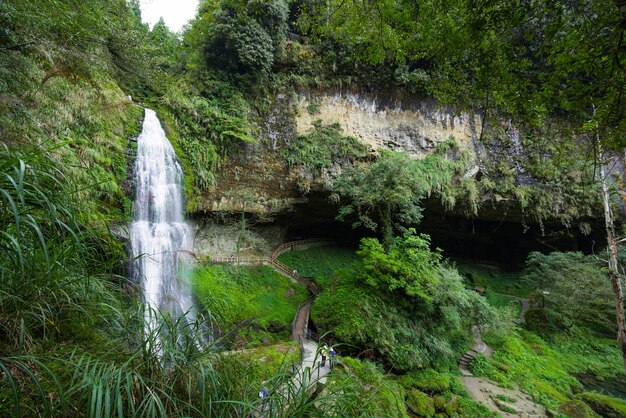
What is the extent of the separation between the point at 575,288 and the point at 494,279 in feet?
21.5

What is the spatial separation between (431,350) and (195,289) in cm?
802

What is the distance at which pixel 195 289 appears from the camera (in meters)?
9.86

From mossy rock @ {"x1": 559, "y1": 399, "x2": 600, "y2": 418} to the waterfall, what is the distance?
427 inches

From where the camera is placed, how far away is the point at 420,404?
680 centimetres

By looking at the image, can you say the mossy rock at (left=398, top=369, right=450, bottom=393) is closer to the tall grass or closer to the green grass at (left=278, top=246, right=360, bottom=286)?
the green grass at (left=278, top=246, right=360, bottom=286)

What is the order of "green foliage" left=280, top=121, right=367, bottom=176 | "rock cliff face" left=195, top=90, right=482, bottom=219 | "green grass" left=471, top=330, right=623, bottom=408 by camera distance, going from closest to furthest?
"green grass" left=471, top=330, right=623, bottom=408
"rock cliff face" left=195, top=90, right=482, bottom=219
"green foliage" left=280, top=121, right=367, bottom=176

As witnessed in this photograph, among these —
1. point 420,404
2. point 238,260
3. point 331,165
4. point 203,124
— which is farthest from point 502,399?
point 203,124

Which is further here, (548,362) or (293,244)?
(293,244)

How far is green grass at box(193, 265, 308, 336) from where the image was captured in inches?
392

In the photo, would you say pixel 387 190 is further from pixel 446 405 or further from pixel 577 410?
pixel 577 410

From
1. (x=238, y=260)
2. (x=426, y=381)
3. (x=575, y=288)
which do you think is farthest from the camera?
(x=575, y=288)

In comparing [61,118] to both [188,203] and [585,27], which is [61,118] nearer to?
[188,203]

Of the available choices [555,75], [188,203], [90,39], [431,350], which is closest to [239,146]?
[188,203]

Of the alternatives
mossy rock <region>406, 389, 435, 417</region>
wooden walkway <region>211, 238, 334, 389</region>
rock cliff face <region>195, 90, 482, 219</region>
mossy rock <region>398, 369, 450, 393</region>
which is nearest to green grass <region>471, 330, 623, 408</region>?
mossy rock <region>398, 369, 450, 393</region>
